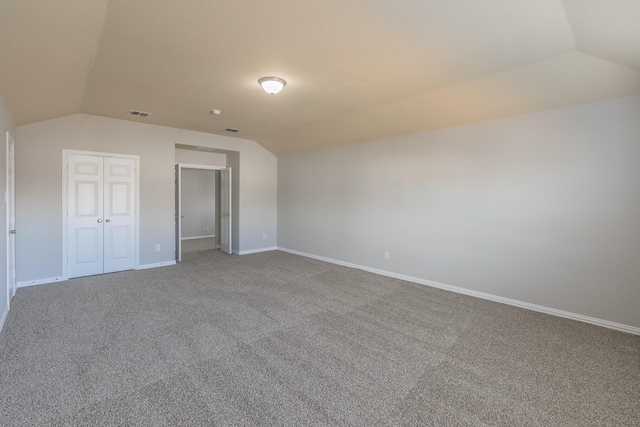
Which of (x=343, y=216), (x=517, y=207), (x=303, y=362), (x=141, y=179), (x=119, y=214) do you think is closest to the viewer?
(x=303, y=362)

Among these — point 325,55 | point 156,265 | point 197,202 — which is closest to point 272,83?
point 325,55

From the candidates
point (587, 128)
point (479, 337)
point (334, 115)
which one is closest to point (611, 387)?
point (479, 337)

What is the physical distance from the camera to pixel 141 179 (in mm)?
5582

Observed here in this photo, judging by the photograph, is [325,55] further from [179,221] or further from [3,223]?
[179,221]

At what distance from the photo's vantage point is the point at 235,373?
234 cm

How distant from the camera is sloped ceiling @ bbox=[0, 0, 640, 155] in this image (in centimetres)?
208

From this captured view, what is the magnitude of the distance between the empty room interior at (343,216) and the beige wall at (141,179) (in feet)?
0.11

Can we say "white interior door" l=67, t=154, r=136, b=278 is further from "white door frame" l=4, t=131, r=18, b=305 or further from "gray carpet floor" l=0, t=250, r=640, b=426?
"gray carpet floor" l=0, t=250, r=640, b=426

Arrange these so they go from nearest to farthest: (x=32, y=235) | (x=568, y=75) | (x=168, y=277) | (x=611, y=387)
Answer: (x=611, y=387) → (x=568, y=75) → (x=32, y=235) → (x=168, y=277)

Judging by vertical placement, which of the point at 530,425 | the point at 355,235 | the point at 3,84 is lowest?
the point at 530,425

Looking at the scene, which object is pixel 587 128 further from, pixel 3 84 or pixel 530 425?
pixel 3 84

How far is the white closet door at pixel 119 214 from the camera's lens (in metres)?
5.23

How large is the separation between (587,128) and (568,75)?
820mm

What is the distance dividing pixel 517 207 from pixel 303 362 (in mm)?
3402
